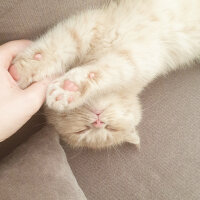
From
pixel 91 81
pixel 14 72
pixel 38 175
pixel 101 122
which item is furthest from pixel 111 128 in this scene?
pixel 14 72

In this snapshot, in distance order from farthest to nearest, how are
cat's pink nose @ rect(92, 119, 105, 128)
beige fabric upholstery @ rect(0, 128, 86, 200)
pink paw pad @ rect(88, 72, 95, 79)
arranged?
cat's pink nose @ rect(92, 119, 105, 128) < pink paw pad @ rect(88, 72, 95, 79) < beige fabric upholstery @ rect(0, 128, 86, 200)

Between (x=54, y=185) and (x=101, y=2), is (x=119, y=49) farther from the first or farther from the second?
(x=54, y=185)

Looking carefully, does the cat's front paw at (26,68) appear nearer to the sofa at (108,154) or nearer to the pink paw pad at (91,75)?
the sofa at (108,154)

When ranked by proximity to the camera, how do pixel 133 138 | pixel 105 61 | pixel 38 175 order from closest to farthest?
pixel 38 175, pixel 105 61, pixel 133 138

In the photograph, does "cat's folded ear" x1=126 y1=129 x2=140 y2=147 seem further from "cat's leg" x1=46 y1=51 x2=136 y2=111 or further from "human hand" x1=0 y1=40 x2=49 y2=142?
"human hand" x1=0 y1=40 x2=49 y2=142

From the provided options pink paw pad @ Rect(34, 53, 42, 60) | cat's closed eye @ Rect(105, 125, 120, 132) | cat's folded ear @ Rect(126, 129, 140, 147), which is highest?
pink paw pad @ Rect(34, 53, 42, 60)

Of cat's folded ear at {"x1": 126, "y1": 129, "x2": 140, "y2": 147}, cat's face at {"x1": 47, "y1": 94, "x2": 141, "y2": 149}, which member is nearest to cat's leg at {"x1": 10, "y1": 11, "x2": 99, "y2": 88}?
cat's face at {"x1": 47, "y1": 94, "x2": 141, "y2": 149}

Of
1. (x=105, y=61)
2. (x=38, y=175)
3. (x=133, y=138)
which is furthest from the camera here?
(x=133, y=138)

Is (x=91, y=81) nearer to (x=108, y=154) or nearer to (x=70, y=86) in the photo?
(x=70, y=86)
